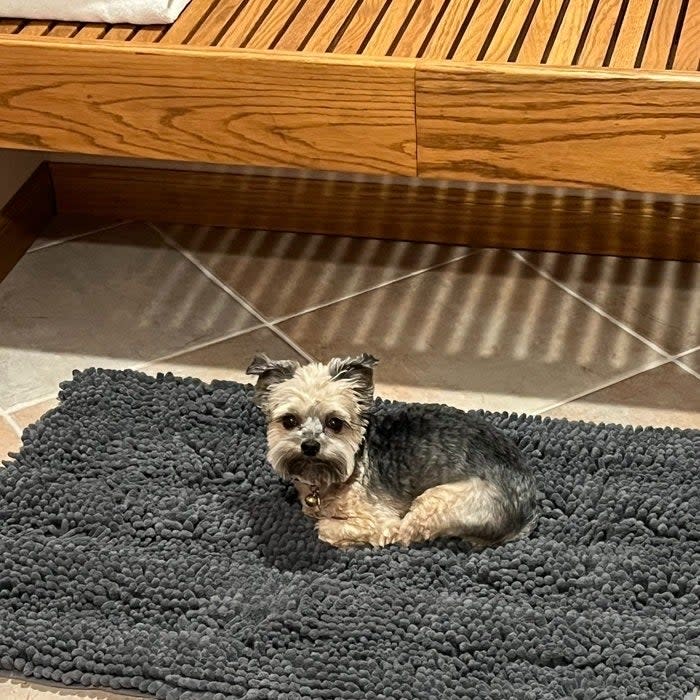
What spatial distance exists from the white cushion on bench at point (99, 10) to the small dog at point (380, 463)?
55cm

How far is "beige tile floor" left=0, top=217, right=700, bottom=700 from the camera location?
7.77 feet

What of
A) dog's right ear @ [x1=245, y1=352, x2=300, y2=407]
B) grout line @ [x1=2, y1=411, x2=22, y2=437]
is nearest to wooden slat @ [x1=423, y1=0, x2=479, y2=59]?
dog's right ear @ [x1=245, y1=352, x2=300, y2=407]

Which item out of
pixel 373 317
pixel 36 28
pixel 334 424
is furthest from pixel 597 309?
pixel 36 28

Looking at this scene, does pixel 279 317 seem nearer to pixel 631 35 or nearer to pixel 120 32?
pixel 120 32

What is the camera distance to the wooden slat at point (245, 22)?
2.01 m

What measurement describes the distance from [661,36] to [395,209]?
0.91m

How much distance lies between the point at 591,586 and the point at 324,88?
31.7 inches

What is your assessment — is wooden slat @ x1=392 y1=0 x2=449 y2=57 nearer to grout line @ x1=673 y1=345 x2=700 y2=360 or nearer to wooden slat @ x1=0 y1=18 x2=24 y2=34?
wooden slat @ x1=0 y1=18 x2=24 y2=34

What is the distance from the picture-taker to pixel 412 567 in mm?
1943

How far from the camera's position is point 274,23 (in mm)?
2061

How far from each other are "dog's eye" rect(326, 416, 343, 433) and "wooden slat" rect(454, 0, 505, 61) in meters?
0.54

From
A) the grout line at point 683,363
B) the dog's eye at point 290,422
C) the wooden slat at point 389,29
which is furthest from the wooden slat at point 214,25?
the grout line at point 683,363

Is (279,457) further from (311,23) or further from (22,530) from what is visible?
(311,23)

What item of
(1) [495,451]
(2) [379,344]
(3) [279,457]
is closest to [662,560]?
(1) [495,451]
